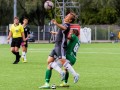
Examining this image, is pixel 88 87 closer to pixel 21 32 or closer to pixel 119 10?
pixel 21 32

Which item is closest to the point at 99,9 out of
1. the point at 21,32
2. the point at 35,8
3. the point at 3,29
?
the point at 35,8

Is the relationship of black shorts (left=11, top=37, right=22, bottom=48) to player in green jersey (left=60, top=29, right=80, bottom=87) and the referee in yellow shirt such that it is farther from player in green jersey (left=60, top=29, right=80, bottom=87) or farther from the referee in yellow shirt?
player in green jersey (left=60, top=29, right=80, bottom=87)

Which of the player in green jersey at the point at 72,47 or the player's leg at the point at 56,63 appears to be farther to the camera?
the player in green jersey at the point at 72,47

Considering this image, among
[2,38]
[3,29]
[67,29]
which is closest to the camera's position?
[67,29]

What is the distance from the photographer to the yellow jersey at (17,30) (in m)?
22.2

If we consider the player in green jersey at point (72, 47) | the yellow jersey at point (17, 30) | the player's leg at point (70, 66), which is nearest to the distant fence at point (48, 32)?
the yellow jersey at point (17, 30)

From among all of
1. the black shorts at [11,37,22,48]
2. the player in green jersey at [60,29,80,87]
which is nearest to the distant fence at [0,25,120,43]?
the black shorts at [11,37,22,48]

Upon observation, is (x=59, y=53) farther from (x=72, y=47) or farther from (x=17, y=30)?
(x=17, y=30)

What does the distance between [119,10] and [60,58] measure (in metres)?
74.4

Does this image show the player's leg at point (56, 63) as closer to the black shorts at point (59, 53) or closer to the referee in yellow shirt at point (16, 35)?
the black shorts at point (59, 53)

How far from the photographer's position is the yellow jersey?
2223cm

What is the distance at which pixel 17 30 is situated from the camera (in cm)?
2227

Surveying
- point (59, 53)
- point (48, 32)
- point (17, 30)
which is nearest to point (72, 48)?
point (59, 53)

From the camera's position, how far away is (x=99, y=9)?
83625 millimetres
